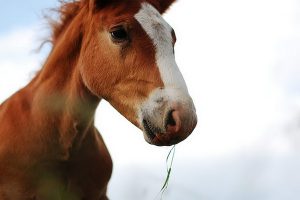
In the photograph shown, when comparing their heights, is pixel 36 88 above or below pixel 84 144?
above

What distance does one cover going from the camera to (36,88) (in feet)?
23.1

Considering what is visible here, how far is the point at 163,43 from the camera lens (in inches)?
232

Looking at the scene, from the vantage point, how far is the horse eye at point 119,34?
241 inches

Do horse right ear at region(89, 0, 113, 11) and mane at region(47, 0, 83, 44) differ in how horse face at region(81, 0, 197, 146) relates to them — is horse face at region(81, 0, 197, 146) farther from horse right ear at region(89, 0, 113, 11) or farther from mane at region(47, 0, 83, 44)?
mane at region(47, 0, 83, 44)

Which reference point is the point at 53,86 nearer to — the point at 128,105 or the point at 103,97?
the point at 103,97

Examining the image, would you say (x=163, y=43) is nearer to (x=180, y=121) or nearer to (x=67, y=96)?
(x=180, y=121)

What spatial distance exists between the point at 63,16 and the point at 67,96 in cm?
105

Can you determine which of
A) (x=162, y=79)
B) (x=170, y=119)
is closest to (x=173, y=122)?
(x=170, y=119)

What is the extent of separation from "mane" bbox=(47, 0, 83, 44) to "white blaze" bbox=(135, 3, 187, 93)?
4.31 feet

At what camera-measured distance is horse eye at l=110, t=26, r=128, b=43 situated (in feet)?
20.1

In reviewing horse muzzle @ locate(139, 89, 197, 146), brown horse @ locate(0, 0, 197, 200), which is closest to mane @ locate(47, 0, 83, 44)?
brown horse @ locate(0, 0, 197, 200)

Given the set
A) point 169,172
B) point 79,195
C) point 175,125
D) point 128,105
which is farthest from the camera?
point 79,195

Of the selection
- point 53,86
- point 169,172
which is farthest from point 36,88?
point 169,172

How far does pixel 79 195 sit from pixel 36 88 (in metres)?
1.23
